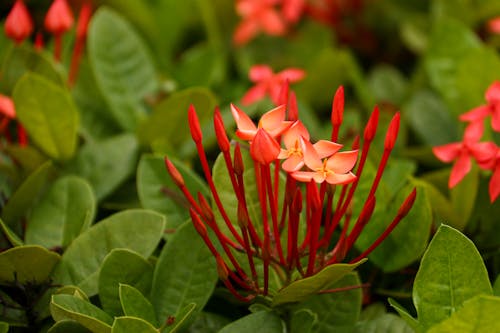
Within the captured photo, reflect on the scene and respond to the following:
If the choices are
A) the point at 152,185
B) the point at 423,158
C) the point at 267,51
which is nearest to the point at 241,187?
the point at 152,185

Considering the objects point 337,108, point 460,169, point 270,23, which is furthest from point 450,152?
point 270,23

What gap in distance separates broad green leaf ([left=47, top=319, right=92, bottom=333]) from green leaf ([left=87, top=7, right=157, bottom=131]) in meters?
0.48

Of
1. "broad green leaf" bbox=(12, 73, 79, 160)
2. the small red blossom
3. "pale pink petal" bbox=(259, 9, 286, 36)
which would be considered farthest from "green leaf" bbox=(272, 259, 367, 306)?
"pale pink petal" bbox=(259, 9, 286, 36)

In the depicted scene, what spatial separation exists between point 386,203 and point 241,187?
0.30 metres

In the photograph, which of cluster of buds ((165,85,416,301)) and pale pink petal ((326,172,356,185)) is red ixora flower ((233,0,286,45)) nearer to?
cluster of buds ((165,85,416,301))

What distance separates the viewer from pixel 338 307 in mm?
957

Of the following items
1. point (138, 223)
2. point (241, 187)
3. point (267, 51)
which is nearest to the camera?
point (241, 187)

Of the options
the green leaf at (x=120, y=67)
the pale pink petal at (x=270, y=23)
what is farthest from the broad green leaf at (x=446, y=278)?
the pale pink petal at (x=270, y=23)

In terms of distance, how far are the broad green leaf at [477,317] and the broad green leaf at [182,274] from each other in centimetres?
30

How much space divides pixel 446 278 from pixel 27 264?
505mm

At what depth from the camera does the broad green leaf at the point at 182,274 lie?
934 mm

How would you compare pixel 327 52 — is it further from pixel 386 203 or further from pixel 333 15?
pixel 386 203

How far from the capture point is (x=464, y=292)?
33.4 inches

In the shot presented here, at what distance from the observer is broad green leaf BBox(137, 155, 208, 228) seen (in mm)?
1048
